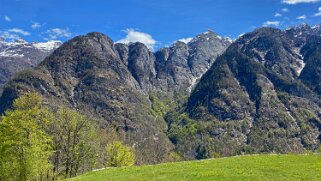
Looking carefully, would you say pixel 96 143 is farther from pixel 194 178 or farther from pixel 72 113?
pixel 194 178

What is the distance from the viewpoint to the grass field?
43809 millimetres

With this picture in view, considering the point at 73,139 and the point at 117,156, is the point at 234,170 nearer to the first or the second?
the point at 73,139

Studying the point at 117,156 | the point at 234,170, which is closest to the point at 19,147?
the point at 234,170

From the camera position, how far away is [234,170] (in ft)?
153

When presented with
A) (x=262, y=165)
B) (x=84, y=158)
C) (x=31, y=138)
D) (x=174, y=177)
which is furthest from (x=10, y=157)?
(x=262, y=165)

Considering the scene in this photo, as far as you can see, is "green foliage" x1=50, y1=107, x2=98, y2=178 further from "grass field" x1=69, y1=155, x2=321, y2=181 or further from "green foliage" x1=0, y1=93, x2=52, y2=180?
"grass field" x1=69, y1=155, x2=321, y2=181

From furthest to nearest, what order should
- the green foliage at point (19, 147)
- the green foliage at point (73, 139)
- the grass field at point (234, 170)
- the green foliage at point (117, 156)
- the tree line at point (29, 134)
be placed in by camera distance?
the green foliage at point (117, 156)
the green foliage at point (73, 139)
the tree line at point (29, 134)
the green foliage at point (19, 147)
the grass field at point (234, 170)

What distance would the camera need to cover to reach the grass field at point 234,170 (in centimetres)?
4381

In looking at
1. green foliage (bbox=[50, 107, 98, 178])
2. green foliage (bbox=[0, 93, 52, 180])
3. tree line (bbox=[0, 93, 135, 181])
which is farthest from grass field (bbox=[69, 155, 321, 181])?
green foliage (bbox=[50, 107, 98, 178])

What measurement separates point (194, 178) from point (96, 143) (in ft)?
173

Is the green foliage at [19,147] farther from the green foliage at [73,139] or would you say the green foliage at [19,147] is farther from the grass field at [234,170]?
the grass field at [234,170]

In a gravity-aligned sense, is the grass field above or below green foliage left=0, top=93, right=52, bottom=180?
below

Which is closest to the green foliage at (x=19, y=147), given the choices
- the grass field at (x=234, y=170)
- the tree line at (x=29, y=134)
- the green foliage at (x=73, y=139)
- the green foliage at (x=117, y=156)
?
the tree line at (x=29, y=134)

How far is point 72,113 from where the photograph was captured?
85438mm
